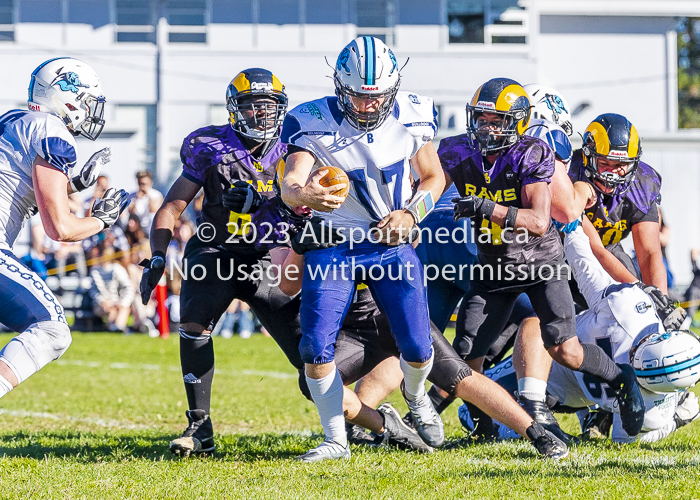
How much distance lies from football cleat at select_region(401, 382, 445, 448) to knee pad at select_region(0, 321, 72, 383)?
1.70 metres

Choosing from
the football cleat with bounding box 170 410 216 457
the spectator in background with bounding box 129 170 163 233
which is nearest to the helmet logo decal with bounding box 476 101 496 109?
the football cleat with bounding box 170 410 216 457

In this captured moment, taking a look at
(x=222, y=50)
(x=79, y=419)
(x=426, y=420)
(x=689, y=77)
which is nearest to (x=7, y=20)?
(x=222, y=50)

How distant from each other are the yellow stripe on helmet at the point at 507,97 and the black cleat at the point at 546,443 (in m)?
1.66

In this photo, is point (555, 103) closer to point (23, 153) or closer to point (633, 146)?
point (633, 146)

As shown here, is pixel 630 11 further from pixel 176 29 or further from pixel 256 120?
pixel 256 120

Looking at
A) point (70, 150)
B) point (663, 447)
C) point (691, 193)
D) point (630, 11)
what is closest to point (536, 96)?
point (663, 447)

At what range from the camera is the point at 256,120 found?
178 inches

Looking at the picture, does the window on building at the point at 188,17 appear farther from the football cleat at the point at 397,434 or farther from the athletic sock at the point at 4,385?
Answer: the athletic sock at the point at 4,385

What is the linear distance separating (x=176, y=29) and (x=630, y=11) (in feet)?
38.4

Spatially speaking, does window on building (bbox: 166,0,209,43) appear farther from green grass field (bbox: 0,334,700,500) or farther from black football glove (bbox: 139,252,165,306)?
black football glove (bbox: 139,252,165,306)

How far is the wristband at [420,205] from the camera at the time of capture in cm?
402

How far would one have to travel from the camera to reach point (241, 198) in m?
4.41

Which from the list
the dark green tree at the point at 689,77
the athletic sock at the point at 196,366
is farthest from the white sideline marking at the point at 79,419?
the dark green tree at the point at 689,77

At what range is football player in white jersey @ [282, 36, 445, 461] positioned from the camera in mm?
4023
